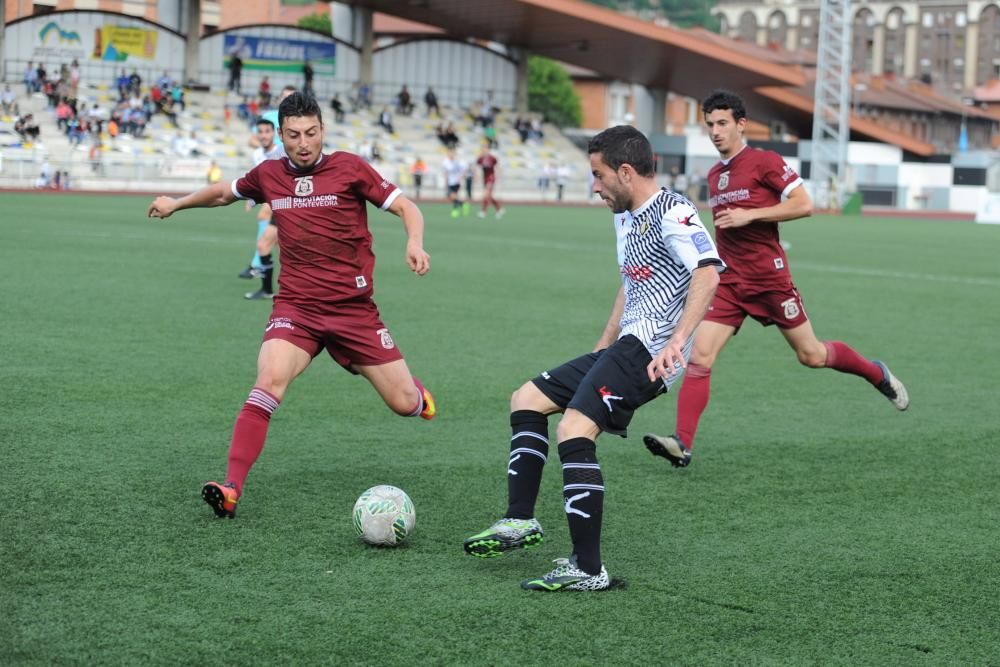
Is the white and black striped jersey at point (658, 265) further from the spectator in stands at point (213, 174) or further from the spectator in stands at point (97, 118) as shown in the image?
the spectator in stands at point (97, 118)

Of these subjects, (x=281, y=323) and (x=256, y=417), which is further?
(x=281, y=323)

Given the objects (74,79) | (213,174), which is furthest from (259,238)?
(74,79)

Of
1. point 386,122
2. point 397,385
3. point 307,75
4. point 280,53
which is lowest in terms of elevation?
point 397,385

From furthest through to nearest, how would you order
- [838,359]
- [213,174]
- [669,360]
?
[213,174], [838,359], [669,360]

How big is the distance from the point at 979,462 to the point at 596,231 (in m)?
26.7

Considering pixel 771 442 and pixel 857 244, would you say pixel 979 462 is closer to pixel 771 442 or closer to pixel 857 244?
pixel 771 442

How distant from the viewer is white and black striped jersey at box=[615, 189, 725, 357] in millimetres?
5391

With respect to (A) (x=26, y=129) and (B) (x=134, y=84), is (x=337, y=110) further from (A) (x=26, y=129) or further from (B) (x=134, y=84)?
(A) (x=26, y=129)

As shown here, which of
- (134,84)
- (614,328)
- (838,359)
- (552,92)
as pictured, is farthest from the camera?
(552,92)

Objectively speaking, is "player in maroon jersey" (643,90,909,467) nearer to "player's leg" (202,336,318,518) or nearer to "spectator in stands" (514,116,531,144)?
"player's leg" (202,336,318,518)

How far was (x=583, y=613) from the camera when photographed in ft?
16.2

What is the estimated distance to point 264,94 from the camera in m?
59.0

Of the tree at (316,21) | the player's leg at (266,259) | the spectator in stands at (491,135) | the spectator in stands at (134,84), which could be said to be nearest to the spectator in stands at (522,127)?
the spectator in stands at (491,135)

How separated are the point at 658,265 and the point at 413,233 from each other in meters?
1.52
